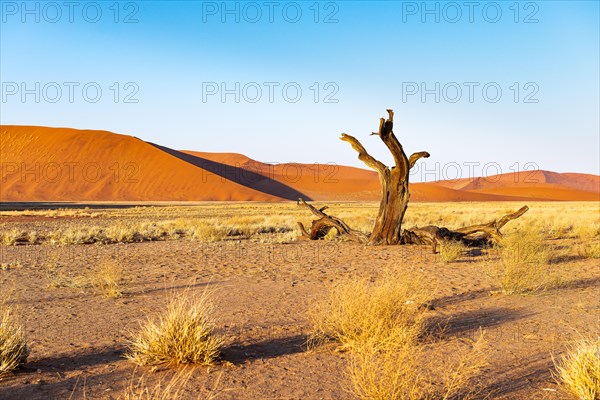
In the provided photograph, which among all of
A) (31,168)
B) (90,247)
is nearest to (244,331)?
(90,247)

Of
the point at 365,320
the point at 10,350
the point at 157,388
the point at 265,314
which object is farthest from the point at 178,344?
the point at 265,314

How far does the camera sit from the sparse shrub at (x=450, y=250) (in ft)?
45.6

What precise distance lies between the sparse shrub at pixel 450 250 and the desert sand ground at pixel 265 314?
22 centimetres

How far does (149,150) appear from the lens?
106 metres

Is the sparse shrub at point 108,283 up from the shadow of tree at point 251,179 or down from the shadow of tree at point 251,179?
down

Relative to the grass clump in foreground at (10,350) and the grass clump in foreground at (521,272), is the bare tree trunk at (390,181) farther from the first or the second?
the grass clump in foreground at (10,350)

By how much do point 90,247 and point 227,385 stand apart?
13.9m

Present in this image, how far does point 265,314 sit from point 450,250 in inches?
283

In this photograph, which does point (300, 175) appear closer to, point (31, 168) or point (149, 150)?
point (149, 150)

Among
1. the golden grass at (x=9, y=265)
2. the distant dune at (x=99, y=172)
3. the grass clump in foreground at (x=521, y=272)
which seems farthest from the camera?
the distant dune at (x=99, y=172)

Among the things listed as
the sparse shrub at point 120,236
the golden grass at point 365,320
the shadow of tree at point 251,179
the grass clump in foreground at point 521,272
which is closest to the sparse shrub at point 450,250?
the grass clump in foreground at point 521,272

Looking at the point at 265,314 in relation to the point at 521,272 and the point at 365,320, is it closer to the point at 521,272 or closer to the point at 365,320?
the point at 365,320

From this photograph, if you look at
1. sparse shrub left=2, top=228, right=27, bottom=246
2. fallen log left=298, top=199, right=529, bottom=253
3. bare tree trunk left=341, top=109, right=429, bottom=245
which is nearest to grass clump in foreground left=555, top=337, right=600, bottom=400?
fallen log left=298, top=199, right=529, bottom=253

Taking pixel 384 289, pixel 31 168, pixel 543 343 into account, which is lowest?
pixel 543 343
